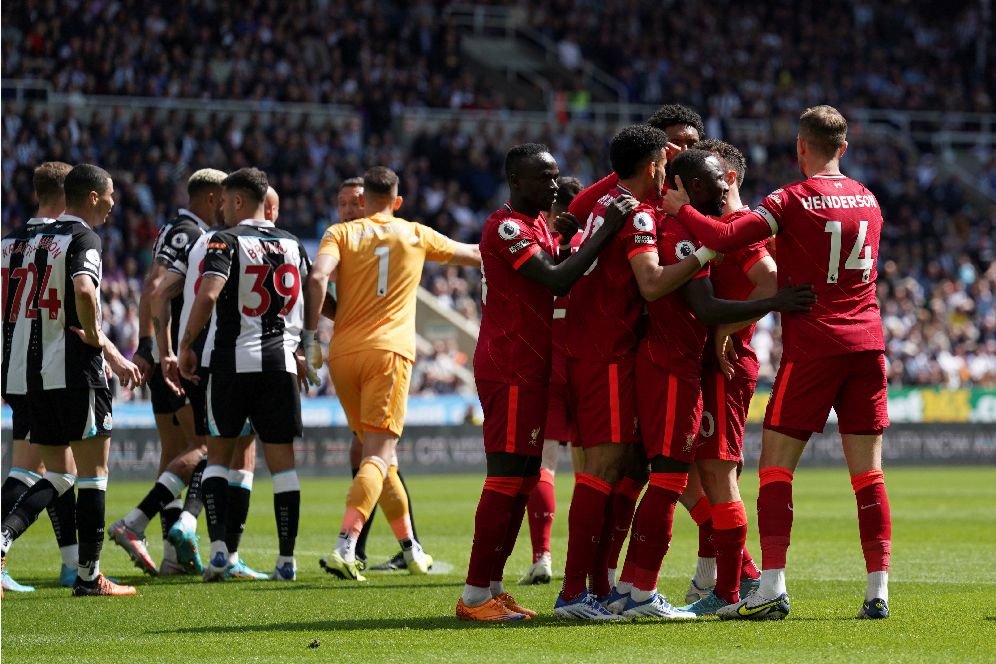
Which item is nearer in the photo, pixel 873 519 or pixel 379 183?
pixel 873 519

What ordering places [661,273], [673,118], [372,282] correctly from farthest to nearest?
1. [372,282]
2. [673,118]
3. [661,273]

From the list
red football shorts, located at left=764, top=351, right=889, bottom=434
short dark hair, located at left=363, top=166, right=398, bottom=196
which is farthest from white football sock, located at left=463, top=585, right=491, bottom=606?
short dark hair, located at left=363, top=166, right=398, bottom=196

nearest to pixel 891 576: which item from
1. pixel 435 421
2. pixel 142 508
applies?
pixel 142 508

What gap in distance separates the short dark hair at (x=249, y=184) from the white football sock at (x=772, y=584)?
13.8ft

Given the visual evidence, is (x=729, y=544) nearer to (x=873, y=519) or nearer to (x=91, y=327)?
(x=873, y=519)

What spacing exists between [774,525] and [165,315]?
15.3 feet

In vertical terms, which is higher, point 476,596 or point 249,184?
point 249,184

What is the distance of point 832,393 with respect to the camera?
25.1 feet

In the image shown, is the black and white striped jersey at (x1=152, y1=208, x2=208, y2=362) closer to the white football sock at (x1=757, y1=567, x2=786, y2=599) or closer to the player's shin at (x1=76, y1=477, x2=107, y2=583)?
the player's shin at (x1=76, y1=477, x2=107, y2=583)

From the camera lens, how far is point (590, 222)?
771 centimetres

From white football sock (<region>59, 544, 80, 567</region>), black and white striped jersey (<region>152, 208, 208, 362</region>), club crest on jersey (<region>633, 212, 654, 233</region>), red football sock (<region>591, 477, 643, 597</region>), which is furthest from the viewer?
black and white striped jersey (<region>152, 208, 208, 362</region>)

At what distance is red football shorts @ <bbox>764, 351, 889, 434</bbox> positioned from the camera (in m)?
7.61

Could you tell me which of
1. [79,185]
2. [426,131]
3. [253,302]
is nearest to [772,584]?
[253,302]

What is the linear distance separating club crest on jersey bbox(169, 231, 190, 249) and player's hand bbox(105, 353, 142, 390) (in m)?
1.56
